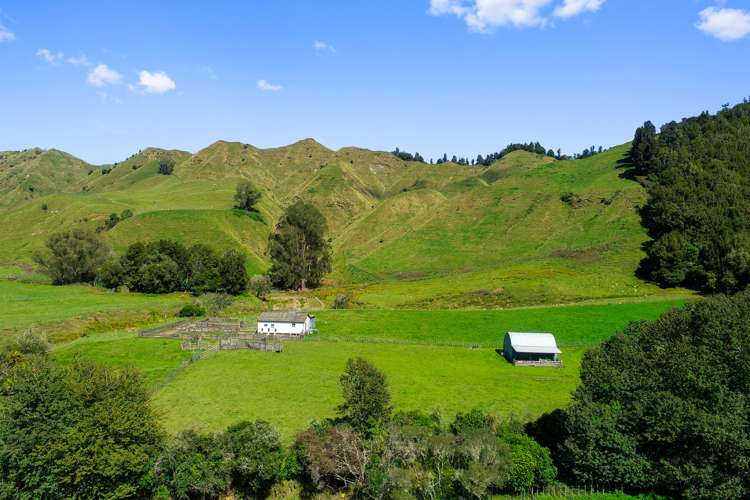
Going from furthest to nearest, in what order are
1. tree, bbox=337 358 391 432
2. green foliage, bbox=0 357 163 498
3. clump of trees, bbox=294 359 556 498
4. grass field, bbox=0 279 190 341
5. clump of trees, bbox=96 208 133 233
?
1. clump of trees, bbox=96 208 133 233
2. grass field, bbox=0 279 190 341
3. tree, bbox=337 358 391 432
4. clump of trees, bbox=294 359 556 498
5. green foliage, bbox=0 357 163 498

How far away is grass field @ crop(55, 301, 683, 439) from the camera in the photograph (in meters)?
35.5

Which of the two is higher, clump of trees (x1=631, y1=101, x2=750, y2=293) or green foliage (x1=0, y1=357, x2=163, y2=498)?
clump of trees (x1=631, y1=101, x2=750, y2=293)

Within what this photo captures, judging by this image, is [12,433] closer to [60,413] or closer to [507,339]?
[60,413]

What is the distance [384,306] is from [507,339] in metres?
31.9

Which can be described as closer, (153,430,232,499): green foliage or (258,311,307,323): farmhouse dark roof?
(153,430,232,499): green foliage

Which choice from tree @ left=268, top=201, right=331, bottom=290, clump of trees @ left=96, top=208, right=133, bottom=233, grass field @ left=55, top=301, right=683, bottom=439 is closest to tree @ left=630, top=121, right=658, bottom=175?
grass field @ left=55, top=301, right=683, bottom=439

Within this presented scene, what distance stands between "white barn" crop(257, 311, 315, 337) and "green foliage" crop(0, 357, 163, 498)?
111ft

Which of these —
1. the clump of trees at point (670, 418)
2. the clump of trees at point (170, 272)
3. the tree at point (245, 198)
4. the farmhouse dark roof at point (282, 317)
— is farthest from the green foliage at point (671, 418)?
the tree at point (245, 198)

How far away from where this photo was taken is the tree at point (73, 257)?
9519 centimetres

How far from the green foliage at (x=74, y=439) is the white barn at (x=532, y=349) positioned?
35552 mm

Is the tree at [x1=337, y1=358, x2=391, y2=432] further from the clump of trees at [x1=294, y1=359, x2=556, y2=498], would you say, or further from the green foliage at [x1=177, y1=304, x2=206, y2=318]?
the green foliage at [x1=177, y1=304, x2=206, y2=318]

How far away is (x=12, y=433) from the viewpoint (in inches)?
944

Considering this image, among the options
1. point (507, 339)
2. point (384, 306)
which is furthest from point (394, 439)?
point (384, 306)

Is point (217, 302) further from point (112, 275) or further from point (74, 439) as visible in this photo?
point (74, 439)
